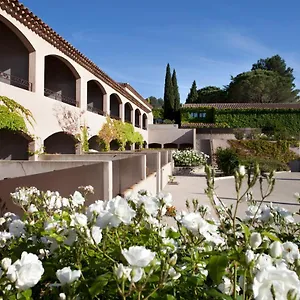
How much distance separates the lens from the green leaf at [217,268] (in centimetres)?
119

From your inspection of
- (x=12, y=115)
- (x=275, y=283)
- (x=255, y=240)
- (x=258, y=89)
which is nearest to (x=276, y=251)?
(x=255, y=240)

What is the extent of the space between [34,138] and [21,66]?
3115 millimetres

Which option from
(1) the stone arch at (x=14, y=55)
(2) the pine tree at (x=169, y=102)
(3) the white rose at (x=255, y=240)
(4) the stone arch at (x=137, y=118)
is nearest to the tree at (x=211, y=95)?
(2) the pine tree at (x=169, y=102)

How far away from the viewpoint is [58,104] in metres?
13.1

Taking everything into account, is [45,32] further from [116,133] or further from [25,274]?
[25,274]

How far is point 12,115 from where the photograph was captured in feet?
→ 31.9

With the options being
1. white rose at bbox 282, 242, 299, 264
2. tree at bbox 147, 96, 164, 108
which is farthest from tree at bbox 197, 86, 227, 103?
white rose at bbox 282, 242, 299, 264

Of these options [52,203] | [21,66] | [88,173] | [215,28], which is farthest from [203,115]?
[52,203]

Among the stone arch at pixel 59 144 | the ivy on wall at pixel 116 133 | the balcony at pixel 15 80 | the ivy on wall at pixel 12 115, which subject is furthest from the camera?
the ivy on wall at pixel 116 133

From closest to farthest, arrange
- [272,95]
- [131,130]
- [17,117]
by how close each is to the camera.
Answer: [17,117], [131,130], [272,95]

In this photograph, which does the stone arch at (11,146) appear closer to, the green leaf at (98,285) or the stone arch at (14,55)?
the stone arch at (14,55)

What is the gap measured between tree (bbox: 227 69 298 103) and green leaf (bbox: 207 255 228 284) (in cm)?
4733

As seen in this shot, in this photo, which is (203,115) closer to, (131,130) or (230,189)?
(131,130)

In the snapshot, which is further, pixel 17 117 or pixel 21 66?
pixel 21 66
